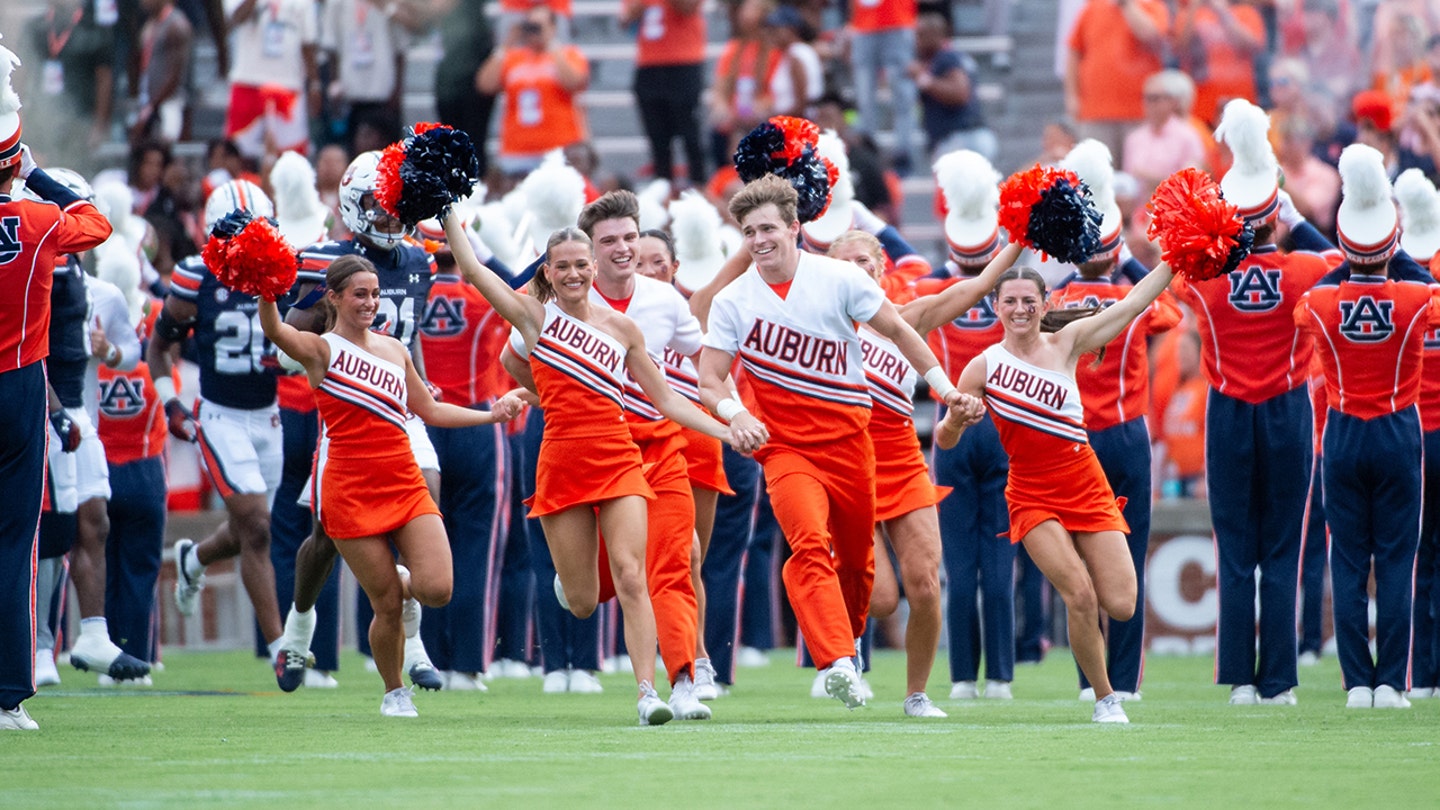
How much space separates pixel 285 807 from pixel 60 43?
1357 centimetres

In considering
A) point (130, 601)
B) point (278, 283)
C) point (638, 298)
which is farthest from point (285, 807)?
point (130, 601)

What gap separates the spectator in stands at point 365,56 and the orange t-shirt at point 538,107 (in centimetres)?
99

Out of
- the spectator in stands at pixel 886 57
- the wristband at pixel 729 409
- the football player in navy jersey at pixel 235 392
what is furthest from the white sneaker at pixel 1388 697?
the spectator in stands at pixel 886 57

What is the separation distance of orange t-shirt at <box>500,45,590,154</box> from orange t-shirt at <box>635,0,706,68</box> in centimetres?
61

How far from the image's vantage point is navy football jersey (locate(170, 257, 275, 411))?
10.8 metres

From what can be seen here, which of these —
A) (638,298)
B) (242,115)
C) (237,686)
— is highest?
(242,115)

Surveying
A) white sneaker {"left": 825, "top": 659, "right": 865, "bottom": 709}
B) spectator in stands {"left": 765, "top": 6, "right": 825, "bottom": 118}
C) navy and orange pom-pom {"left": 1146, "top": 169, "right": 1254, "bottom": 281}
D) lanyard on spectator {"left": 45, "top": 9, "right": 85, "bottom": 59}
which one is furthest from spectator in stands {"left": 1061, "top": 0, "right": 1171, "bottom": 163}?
white sneaker {"left": 825, "top": 659, "right": 865, "bottom": 709}

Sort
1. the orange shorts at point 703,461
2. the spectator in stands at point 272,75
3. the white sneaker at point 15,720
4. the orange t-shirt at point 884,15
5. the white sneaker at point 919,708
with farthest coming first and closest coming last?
the orange t-shirt at point 884,15 < the spectator in stands at point 272,75 < the orange shorts at point 703,461 < the white sneaker at point 919,708 < the white sneaker at point 15,720

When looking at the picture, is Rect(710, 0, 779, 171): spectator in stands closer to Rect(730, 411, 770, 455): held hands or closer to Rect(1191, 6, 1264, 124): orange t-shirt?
Rect(1191, 6, 1264, 124): orange t-shirt

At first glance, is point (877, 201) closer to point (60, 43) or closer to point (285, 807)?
point (60, 43)

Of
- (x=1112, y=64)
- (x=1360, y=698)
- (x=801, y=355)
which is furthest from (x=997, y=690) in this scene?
(x=1112, y=64)

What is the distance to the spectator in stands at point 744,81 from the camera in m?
18.1

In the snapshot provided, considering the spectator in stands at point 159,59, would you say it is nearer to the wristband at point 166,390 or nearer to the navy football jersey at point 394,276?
the wristband at point 166,390

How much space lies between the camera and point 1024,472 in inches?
336
